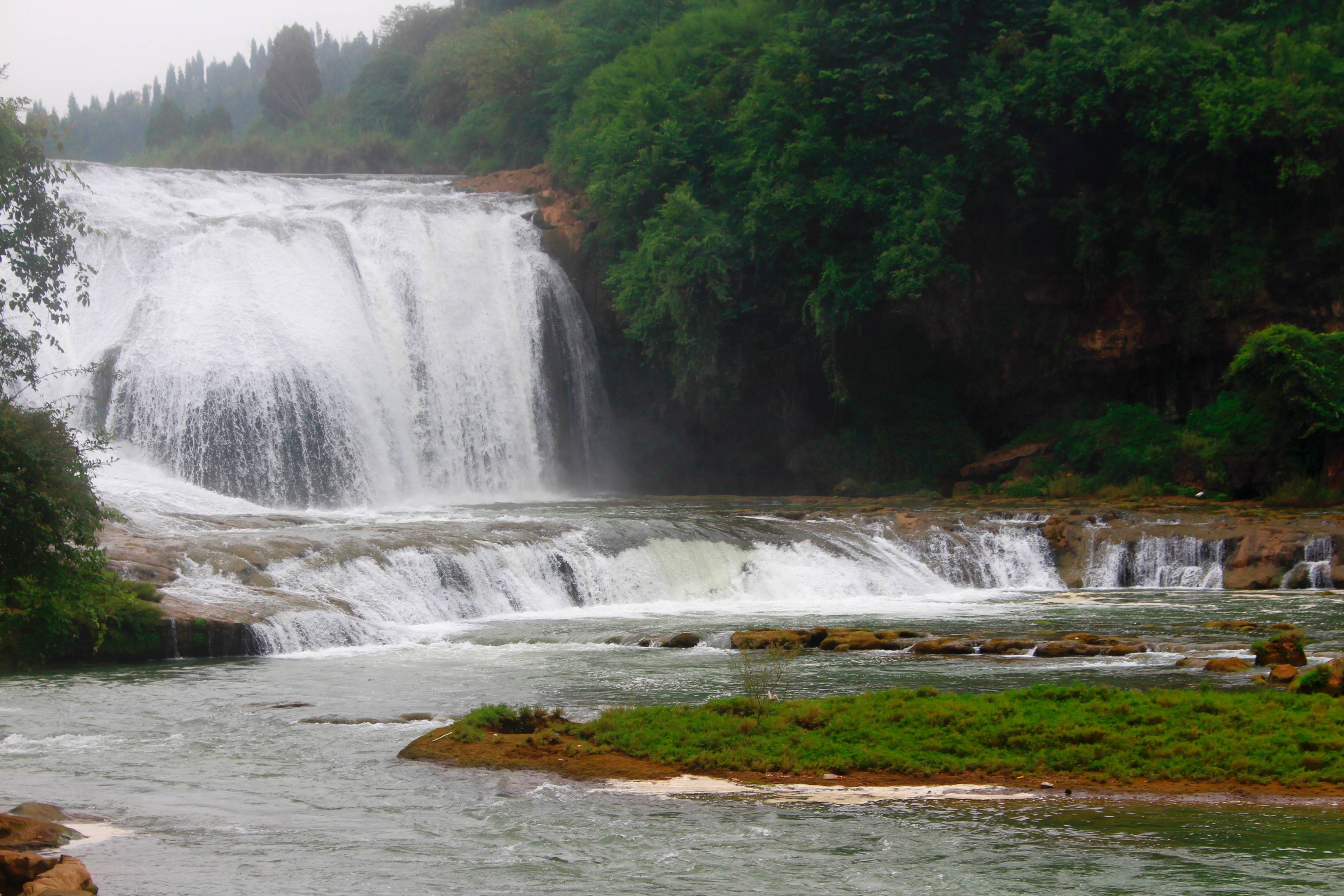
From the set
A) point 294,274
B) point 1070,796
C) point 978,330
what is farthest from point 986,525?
point 294,274

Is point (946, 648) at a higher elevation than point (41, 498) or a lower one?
lower

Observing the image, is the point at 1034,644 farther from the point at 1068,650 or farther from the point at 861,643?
the point at 861,643

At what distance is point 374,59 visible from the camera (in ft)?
219

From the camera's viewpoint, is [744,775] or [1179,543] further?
[1179,543]

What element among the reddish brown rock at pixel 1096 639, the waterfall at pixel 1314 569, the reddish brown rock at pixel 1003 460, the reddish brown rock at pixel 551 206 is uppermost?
the reddish brown rock at pixel 551 206

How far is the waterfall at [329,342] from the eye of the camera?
30.6m

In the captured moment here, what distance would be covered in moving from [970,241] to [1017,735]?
85.4 ft

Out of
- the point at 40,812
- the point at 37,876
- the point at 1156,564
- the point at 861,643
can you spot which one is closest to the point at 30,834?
the point at 40,812

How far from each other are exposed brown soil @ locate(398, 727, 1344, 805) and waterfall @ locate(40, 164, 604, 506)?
19.8 m

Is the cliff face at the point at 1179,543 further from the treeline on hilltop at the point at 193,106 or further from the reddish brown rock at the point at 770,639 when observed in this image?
the treeline on hilltop at the point at 193,106

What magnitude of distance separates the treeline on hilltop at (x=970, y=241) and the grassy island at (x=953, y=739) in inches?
756

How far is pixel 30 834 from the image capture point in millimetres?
8859

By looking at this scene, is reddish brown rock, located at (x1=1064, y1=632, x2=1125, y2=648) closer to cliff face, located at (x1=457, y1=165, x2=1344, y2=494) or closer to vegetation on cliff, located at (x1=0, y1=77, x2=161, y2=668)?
vegetation on cliff, located at (x1=0, y1=77, x2=161, y2=668)

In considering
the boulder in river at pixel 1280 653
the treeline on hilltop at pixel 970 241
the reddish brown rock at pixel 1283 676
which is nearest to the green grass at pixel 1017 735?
the reddish brown rock at pixel 1283 676
